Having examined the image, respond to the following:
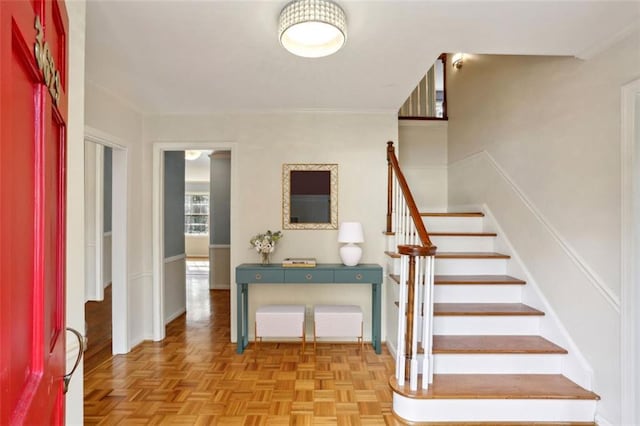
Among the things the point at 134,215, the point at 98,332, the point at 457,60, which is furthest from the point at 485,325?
the point at 98,332

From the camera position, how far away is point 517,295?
2.81 metres

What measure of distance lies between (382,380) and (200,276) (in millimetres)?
5751

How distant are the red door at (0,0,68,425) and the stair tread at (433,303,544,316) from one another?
2.35 metres

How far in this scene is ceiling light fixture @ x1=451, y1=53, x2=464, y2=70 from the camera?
4.15 metres

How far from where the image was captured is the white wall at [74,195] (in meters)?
1.31

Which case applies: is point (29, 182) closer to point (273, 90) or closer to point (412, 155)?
point (273, 90)

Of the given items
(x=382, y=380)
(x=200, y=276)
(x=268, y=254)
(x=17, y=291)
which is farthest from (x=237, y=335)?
(x=200, y=276)

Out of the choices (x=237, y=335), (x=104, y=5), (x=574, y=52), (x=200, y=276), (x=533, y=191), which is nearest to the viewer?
(x=104, y=5)

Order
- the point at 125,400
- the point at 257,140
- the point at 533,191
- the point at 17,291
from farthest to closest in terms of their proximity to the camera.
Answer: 1. the point at 257,140
2. the point at 533,191
3. the point at 125,400
4. the point at 17,291

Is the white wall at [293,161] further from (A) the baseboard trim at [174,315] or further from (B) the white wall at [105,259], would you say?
(B) the white wall at [105,259]

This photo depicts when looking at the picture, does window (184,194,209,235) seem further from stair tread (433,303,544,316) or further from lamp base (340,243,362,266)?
stair tread (433,303,544,316)

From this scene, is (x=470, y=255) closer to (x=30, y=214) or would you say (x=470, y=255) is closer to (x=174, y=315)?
(x=30, y=214)

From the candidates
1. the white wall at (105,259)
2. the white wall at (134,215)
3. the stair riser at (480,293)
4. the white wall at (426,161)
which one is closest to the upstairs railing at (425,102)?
the white wall at (426,161)

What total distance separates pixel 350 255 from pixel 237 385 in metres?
1.48
